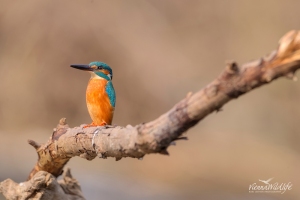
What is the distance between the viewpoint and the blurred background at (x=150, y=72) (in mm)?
4910

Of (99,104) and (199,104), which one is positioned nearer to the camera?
(199,104)

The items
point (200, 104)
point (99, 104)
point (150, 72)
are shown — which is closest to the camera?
point (200, 104)

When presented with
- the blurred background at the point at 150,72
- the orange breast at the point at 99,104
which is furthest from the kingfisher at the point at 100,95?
the blurred background at the point at 150,72

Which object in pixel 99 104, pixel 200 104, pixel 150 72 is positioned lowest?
pixel 200 104

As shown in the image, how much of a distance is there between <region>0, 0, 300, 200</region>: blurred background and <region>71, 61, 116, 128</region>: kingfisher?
3205mm

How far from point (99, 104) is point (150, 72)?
3.54 metres

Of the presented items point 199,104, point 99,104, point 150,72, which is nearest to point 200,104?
point 199,104

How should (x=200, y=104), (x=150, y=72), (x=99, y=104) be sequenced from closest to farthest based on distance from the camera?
(x=200, y=104), (x=99, y=104), (x=150, y=72)

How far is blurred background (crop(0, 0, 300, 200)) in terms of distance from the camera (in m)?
4.91

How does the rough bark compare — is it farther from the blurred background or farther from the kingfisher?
the blurred background

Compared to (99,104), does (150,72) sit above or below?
above

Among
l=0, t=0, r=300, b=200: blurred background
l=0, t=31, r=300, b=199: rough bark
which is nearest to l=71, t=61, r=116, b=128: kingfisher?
l=0, t=31, r=300, b=199: rough bark

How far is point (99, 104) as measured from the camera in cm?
159

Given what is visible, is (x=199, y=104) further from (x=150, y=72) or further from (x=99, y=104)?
(x=150, y=72)
